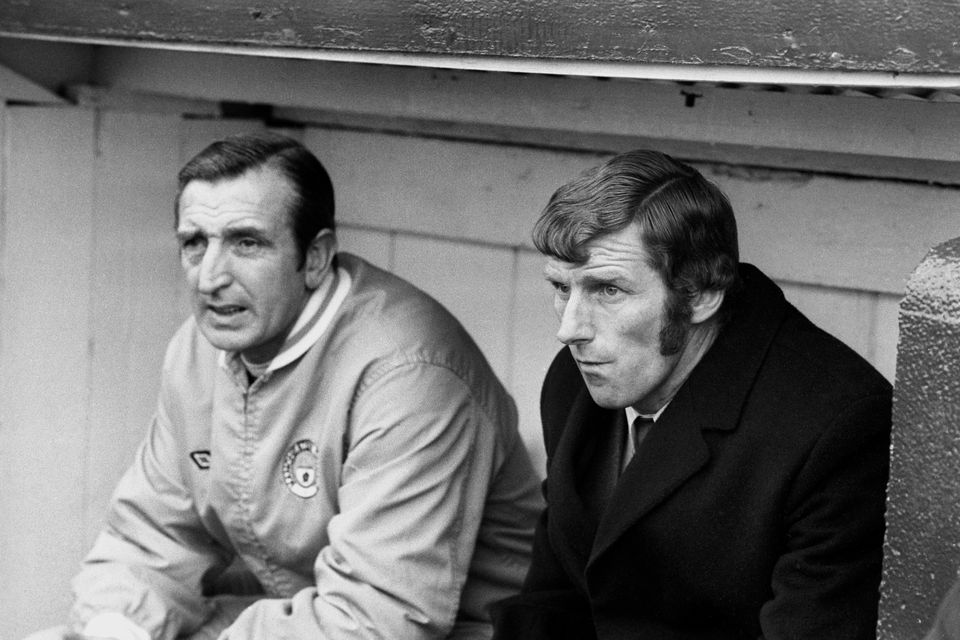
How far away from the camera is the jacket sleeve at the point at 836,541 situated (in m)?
2.11

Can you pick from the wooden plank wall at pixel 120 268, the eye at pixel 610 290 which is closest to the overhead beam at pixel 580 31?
the eye at pixel 610 290

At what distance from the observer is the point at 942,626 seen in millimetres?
1370

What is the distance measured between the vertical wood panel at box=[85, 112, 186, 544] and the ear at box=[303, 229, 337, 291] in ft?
3.17

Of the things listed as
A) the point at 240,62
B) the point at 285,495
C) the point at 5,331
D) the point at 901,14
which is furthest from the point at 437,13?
the point at 5,331

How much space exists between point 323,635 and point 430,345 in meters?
0.59

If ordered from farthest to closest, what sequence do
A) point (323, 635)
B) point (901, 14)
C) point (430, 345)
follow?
point (430, 345), point (323, 635), point (901, 14)

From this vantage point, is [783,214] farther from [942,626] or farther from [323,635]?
[942,626]

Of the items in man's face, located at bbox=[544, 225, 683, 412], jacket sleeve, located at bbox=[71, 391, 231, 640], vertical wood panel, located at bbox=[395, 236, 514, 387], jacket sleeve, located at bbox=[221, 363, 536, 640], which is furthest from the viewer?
vertical wood panel, located at bbox=[395, 236, 514, 387]

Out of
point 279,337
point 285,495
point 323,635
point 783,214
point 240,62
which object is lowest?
point 323,635

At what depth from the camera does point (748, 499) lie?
220cm

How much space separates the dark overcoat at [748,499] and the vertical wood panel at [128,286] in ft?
5.46

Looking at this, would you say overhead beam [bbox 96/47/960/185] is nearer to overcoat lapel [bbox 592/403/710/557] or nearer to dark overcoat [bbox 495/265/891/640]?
dark overcoat [bbox 495/265/891/640]

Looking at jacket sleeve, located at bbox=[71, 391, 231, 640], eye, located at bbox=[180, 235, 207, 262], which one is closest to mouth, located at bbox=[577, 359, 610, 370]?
eye, located at bbox=[180, 235, 207, 262]

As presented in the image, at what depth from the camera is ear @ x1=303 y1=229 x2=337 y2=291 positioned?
2.93 meters
